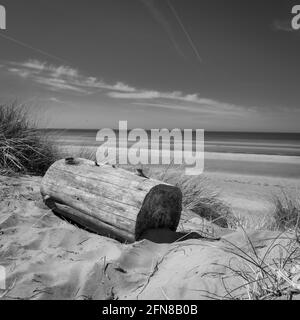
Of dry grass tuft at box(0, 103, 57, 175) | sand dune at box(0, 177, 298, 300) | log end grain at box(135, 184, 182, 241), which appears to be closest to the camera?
sand dune at box(0, 177, 298, 300)

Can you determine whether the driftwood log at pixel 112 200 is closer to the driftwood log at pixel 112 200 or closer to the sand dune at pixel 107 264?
the driftwood log at pixel 112 200

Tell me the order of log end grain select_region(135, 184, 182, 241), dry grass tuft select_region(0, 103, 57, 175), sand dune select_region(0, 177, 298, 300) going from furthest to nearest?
dry grass tuft select_region(0, 103, 57, 175)
log end grain select_region(135, 184, 182, 241)
sand dune select_region(0, 177, 298, 300)

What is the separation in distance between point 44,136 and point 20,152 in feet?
2.92

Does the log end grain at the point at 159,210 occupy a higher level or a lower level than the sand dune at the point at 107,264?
higher

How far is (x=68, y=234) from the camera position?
3146mm

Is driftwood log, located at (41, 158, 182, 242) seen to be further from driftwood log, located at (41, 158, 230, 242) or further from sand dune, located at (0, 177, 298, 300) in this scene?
sand dune, located at (0, 177, 298, 300)

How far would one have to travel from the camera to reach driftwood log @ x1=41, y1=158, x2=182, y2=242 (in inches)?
116

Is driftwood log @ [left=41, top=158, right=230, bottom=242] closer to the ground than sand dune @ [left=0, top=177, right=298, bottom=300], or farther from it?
farther from it

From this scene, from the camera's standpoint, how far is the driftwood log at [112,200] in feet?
9.63

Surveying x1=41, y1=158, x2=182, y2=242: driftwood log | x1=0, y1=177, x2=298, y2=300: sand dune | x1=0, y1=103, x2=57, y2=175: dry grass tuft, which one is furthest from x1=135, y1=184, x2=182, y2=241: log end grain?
x1=0, y1=103, x2=57, y2=175: dry grass tuft

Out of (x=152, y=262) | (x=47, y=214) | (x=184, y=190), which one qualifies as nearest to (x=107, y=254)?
(x=152, y=262)

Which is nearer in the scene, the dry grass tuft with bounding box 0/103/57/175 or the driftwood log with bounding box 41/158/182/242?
the driftwood log with bounding box 41/158/182/242

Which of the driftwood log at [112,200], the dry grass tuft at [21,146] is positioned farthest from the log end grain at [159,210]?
the dry grass tuft at [21,146]

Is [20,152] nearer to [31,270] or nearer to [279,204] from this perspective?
[31,270]
